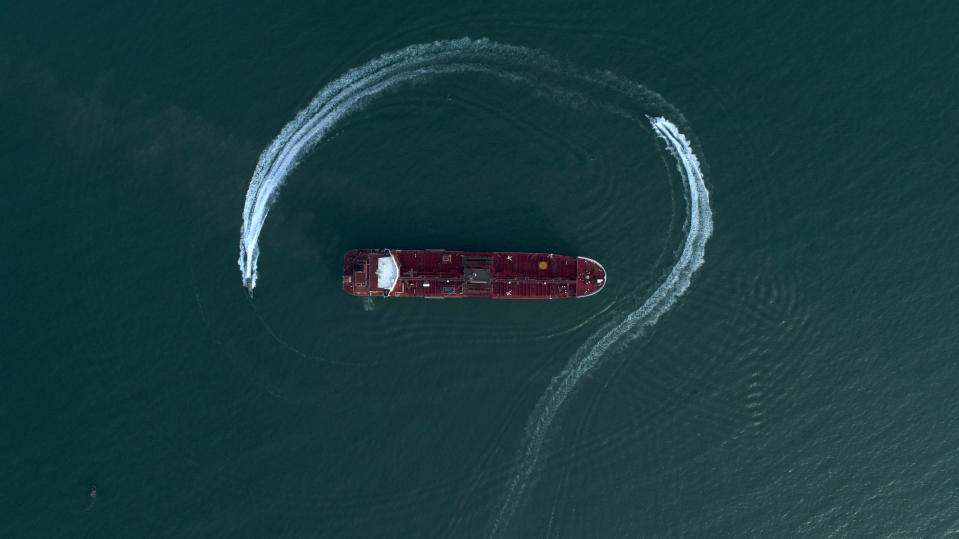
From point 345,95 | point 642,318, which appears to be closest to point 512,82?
point 345,95

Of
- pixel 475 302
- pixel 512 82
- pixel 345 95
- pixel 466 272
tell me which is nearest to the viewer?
pixel 466 272

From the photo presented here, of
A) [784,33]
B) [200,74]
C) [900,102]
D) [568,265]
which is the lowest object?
[568,265]

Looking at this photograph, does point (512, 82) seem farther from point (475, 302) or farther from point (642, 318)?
point (642, 318)

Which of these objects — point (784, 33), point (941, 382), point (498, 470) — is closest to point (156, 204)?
point (498, 470)

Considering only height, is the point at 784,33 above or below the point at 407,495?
above

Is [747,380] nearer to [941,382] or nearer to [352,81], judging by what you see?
[941,382]
